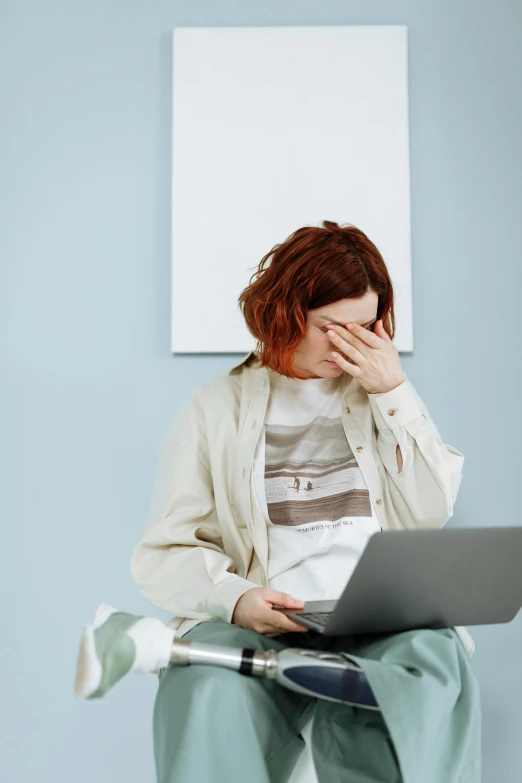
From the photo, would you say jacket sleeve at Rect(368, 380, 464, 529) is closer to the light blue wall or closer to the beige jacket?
the beige jacket

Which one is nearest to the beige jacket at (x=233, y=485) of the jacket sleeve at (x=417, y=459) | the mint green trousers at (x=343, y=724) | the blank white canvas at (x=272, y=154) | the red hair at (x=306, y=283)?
the jacket sleeve at (x=417, y=459)

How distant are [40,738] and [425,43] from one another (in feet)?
5.68

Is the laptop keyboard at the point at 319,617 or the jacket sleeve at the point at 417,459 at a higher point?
the jacket sleeve at the point at 417,459

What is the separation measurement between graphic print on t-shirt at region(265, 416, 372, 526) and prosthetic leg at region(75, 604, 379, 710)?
14.6 inches

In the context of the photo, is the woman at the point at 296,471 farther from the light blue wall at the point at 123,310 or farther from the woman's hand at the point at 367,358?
the light blue wall at the point at 123,310

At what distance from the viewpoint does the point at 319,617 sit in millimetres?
1084

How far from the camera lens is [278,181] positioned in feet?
6.00

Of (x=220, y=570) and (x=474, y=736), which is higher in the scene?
(x=220, y=570)

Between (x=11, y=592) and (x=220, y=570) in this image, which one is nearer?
(x=220, y=570)

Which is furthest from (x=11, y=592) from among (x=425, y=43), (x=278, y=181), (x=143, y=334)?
(x=425, y=43)

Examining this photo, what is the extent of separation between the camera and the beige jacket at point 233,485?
1326 millimetres

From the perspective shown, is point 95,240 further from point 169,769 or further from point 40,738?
point 169,769

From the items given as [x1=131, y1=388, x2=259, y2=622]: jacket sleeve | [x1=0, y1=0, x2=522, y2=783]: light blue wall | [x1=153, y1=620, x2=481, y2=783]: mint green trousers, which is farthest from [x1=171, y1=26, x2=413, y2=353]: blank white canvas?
[x1=153, y1=620, x2=481, y2=783]: mint green trousers

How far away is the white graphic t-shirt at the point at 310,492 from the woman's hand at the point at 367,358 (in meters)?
0.13
